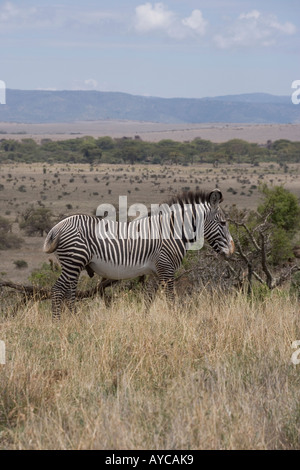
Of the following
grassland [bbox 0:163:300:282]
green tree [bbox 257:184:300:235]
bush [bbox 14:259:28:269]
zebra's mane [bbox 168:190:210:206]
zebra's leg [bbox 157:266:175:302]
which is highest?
zebra's mane [bbox 168:190:210:206]

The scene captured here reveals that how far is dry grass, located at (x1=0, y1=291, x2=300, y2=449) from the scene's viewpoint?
3.71 metres

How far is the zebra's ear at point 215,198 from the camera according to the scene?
739 centimetres

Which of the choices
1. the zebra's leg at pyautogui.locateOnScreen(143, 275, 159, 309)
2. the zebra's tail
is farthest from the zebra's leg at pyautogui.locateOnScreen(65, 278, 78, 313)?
the zebra's leg at pyautogui.locateOnScreen(143, 275, 159, 309)

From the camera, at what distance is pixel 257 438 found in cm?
363

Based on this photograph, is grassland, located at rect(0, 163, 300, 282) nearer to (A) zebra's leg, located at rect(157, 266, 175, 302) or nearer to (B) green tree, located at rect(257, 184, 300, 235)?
(B) green tree, located at rect(257, 184, 300, 235)

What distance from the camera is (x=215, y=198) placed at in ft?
24.3

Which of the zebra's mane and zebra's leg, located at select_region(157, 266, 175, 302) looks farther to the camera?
the zebra's mane

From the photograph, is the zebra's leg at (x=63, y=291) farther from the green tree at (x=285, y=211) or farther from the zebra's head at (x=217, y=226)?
the green tree at (x=285, y=211)

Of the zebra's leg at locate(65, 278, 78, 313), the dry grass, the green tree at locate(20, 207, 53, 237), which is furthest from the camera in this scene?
the green tree at locate(20, 207, 53, 237)

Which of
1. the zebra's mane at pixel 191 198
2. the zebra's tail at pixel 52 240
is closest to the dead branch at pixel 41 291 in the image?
the zebra's tail at pixel 52 240

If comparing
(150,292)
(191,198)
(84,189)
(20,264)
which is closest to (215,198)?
(191,198)

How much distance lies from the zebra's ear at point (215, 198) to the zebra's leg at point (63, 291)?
1641 mm

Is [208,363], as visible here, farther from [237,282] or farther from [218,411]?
[237,282]

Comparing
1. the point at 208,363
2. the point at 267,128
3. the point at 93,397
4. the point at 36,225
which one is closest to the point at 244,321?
the point at 208,363
